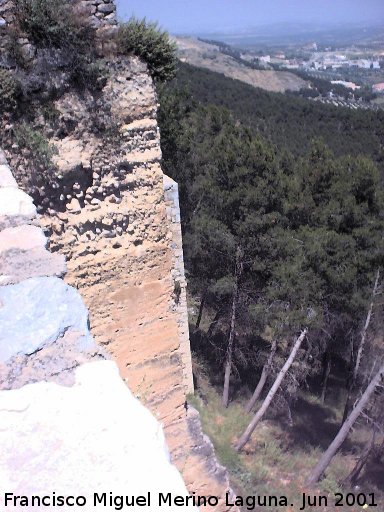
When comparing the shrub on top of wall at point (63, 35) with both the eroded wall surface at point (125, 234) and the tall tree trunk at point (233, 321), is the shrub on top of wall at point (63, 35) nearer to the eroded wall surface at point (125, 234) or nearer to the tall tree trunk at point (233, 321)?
the eroded wall surface at point (125, 234)

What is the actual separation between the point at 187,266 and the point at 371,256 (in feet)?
15.8

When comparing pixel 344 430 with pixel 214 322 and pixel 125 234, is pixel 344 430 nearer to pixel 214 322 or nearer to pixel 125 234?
pixel 214 322

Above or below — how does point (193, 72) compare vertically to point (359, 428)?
above

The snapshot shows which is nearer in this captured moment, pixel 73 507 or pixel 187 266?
pixel 73 507

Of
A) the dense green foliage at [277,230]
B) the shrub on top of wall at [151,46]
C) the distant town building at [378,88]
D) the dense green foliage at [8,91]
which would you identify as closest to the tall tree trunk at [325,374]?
the dense green foliage at [277,230]

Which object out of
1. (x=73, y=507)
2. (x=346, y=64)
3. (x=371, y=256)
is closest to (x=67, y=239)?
(x=73, y=507)

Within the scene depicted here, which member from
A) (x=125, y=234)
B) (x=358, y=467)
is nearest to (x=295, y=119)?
(x=358, y=467)

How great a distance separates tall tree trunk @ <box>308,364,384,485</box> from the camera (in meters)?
10.2

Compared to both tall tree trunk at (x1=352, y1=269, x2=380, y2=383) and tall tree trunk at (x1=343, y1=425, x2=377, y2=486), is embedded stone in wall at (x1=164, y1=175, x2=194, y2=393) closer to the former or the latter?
tall tree trunk at (x1=352, y1=269, x2=380, y2=383)

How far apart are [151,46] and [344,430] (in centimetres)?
907

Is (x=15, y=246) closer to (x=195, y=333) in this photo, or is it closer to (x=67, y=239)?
(x=67, y=239)

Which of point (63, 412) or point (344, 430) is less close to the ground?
point (63, 412)

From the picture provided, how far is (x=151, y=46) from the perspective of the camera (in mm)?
5285

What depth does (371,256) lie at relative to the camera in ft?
34.5
